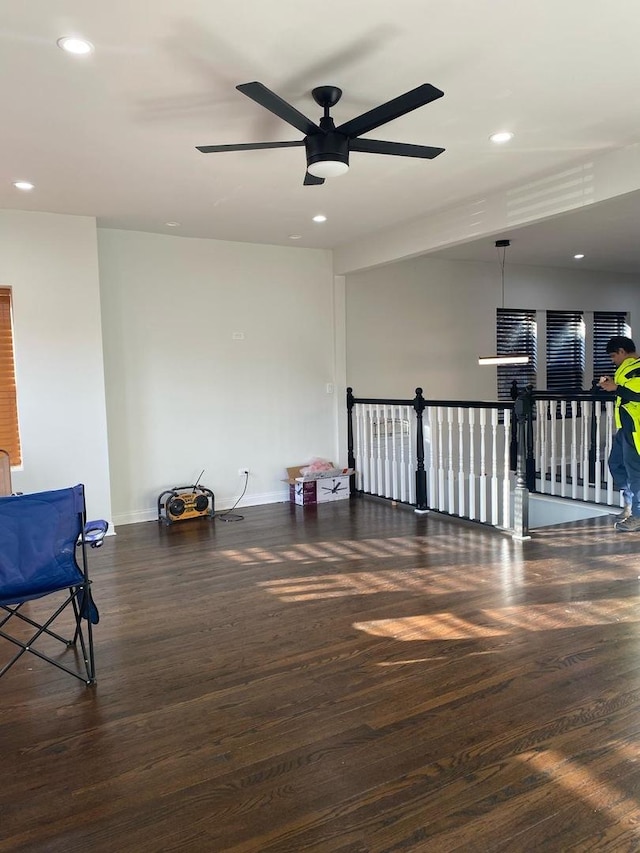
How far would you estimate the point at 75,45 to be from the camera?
252 cm

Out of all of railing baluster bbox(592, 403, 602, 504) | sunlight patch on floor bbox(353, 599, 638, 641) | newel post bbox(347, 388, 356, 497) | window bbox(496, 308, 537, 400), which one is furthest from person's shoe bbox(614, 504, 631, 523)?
window bbox(496, 308, 537, 400)

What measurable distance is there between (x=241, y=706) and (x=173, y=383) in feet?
13.1

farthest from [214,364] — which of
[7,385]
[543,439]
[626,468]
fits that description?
[626,468]

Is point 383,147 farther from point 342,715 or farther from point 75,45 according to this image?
point 342,715

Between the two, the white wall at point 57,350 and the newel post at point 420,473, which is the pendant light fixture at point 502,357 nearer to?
the newel post at point 420,473

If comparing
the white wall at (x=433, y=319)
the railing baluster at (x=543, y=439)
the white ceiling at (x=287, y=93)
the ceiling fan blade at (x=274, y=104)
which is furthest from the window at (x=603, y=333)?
the ceiling fan blade at (x=274, y=104)

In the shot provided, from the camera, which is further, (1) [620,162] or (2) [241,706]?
(1) [620,162]

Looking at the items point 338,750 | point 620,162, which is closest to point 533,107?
point 620,162

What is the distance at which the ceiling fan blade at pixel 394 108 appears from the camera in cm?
245

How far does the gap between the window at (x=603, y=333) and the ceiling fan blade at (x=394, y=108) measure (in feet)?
24.8

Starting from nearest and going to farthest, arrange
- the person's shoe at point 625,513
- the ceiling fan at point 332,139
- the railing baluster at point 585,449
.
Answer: the ceiling fan at point 332,139
the person's shoe at point 625,513
the railing baluster at point 585,449

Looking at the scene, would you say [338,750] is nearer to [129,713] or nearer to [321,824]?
[321,824]

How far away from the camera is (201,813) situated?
184 centimetres

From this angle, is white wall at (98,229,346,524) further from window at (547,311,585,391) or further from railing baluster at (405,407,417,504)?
window at (547,311,585,391)
